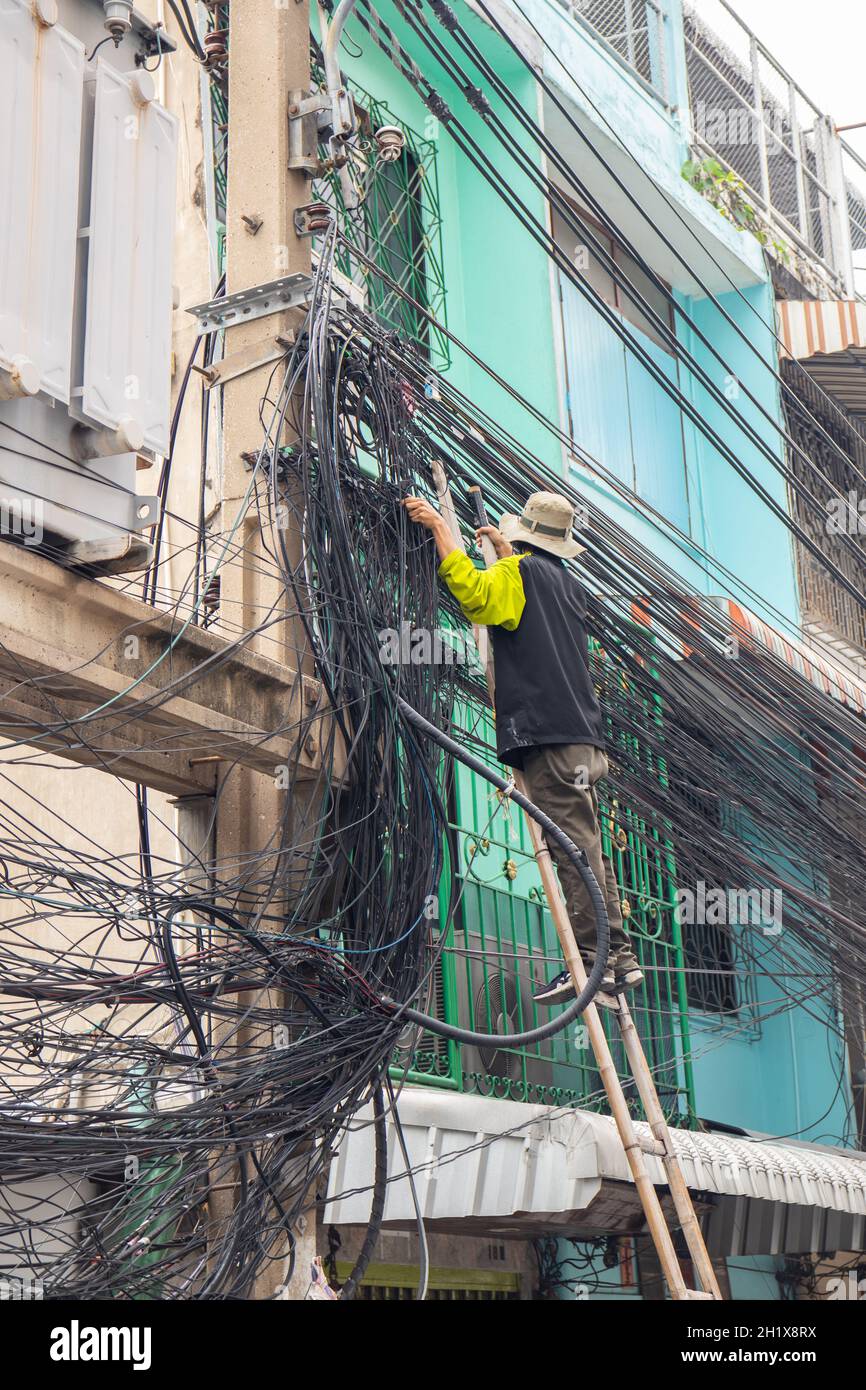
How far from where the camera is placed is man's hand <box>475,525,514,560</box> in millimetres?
5621

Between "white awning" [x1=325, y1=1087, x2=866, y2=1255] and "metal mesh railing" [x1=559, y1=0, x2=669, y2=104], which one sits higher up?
"metal mesh railing" [x1=559, y1=0, x2=669, y2=104]

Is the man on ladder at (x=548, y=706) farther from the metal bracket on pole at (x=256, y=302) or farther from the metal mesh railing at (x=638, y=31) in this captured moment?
the metal mesh railing at (x=638, y=31)

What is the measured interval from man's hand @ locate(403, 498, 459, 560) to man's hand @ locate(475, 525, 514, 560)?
0.33 metres

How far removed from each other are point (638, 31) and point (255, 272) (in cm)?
842

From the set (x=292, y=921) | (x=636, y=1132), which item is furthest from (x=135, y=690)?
(x=636, y=1132)

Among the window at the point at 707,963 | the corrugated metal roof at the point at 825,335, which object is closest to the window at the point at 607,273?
the corrugated metal roof at the point at 825,335

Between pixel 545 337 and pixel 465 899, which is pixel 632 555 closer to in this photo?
pixel 465 899

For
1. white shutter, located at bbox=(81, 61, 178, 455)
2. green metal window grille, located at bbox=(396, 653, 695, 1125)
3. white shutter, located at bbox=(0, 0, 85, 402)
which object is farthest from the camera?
green metal window grille, located at bbox=(396, 653, 695, 1125)

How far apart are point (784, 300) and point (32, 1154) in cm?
1103

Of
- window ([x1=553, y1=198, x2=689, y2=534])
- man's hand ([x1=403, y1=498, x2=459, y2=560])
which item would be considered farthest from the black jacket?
window ([x1=553, y1=198, x2=689, y2=534])

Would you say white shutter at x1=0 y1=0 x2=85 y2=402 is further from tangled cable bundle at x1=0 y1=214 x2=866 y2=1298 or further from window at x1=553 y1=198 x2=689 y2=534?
window at x1=553 y1=198 x2=689 y2=534

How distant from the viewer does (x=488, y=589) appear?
534 centimetres

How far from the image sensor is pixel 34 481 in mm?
4188

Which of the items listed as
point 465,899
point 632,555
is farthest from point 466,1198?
point 632,555
